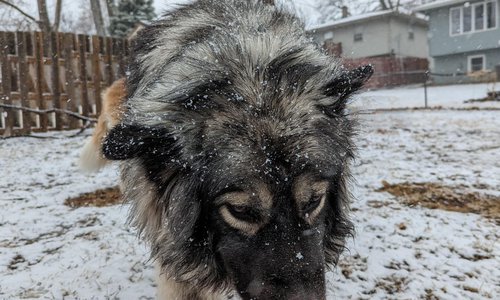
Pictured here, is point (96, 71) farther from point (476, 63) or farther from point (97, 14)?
point (476, 63)

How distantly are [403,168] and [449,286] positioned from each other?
10.6ft

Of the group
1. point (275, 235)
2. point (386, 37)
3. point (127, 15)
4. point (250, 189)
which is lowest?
point (275, 235)

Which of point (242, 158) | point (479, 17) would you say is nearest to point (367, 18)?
point (479, 17)

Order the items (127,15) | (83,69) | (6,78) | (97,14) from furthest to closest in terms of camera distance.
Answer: (127,15) < (97,14) < (83,69) < (6,78)

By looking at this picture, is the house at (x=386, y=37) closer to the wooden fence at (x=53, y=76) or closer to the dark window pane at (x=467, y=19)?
the dark window pane at (x=467, y=19)

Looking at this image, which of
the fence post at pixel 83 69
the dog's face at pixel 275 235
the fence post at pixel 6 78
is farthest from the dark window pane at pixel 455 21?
the dog's face at pixel 275 235

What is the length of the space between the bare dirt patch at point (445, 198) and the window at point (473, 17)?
27.2 meters

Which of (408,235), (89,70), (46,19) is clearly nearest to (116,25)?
(46,19)

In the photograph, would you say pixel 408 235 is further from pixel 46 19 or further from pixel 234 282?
pixel 46 19

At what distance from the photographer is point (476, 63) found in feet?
94.2

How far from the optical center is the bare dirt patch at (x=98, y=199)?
15.8ft

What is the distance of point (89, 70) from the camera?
10.9 meters

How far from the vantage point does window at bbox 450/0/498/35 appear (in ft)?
88.7

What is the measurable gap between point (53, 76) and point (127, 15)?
1869 centimetres
